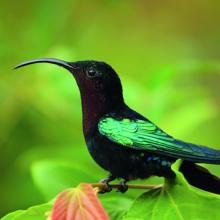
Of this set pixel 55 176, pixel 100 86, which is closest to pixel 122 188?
pixel 100 86

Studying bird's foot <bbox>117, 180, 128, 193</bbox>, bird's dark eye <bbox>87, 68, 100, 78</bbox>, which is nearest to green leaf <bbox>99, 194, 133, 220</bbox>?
bird's foot <bbox>117, 180, 128, 193</bbox>

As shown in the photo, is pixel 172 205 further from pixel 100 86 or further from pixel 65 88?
pixel 65 88

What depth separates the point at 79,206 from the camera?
72 centimetres

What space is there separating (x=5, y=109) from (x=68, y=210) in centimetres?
96

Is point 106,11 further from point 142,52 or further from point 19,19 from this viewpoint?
point 19,19

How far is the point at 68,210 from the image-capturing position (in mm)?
715

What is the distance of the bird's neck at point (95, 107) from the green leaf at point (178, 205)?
122mm

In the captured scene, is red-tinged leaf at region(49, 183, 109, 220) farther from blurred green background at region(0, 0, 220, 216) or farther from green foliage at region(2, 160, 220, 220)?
blurred green background at region(0, 0, 220, 216)

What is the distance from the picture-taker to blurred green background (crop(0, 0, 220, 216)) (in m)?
1.57

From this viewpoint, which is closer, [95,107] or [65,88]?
[95,107]

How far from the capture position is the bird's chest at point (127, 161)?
2.62ft

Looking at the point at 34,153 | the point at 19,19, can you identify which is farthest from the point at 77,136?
the point at 19,19

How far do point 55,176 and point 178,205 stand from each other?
1.50ft

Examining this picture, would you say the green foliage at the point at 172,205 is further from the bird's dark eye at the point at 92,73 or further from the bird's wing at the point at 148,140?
the bird's dark eye at the point at 92,73
